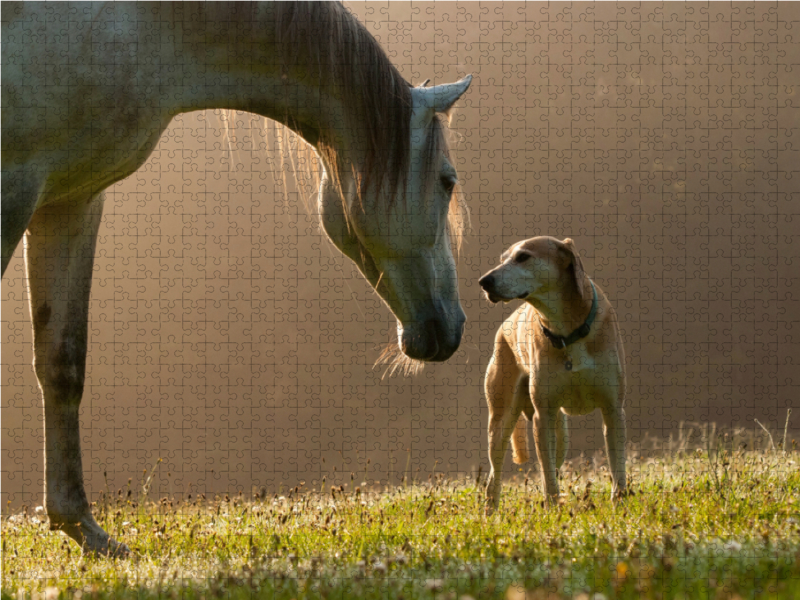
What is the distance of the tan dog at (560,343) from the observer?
526cm

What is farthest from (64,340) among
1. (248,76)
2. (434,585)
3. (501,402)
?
(501,402)

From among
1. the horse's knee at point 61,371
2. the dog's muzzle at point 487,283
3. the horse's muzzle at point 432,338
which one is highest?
the dog's muzzle at point 487,283

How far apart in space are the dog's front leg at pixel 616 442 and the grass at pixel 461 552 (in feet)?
0.51

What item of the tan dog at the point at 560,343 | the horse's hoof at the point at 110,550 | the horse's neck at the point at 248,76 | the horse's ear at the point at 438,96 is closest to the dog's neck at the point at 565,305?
the tan dog at the point at 560,343

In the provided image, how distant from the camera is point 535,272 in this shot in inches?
213

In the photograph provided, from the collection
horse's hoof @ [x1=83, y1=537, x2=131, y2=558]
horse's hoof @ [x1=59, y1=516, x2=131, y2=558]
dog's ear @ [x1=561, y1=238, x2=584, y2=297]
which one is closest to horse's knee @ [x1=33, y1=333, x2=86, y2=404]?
horse's hoof @ [x1=59, y1=516, x2=131, y2=558]

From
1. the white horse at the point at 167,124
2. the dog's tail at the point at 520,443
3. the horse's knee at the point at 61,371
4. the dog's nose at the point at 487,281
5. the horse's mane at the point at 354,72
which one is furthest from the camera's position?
the dog's tail at the point at 520,443

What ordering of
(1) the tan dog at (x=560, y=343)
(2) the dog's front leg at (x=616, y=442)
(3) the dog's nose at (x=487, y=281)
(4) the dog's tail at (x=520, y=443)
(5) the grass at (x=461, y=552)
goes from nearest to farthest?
(5) the grass at (x=461, y=552) → (2) the dog's front leg at (x=616, y=442) → (1) the tan dog at (x=560, y=343) → (3) the dog's nose at (x=487, y=281) → (4) the dog's tail at (x=520, y=443)

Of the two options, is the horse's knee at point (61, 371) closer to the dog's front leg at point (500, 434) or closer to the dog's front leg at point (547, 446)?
the dog's front leg at point (547, 446)

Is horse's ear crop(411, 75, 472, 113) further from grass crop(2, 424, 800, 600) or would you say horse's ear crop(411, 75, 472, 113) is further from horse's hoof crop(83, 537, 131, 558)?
horse's hoof crop(83, 537, 131, 558)

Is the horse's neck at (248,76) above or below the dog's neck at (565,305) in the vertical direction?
above

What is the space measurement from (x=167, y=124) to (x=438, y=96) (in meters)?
1.36

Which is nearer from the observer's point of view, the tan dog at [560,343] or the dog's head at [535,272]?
the tan dog at [560,343]

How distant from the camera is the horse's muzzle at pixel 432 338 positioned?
3.87 m
